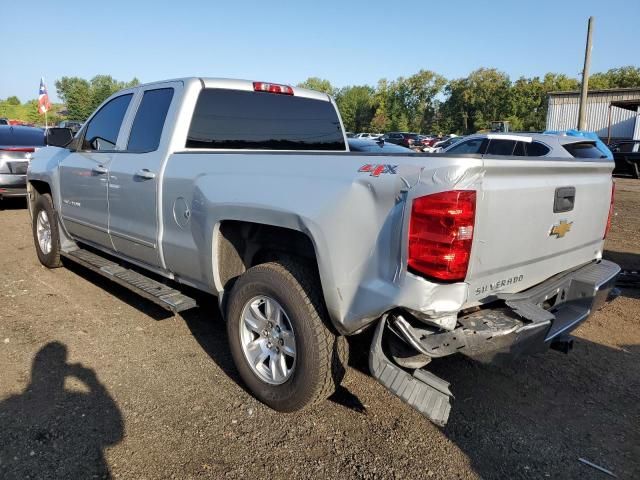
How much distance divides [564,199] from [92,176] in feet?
13.1

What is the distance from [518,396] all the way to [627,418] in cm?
64

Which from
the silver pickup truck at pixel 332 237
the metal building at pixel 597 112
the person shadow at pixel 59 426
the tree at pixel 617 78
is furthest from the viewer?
the tree at pixel 617 78

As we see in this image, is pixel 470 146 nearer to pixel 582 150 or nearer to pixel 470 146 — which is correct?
pixel 470 146

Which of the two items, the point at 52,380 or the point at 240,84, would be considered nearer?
the point at 52,380

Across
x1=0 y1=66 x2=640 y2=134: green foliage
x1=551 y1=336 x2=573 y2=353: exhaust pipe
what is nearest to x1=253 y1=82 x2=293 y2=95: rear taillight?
x1=551 y1=336 x2=573 y2=353: exhaust pipe

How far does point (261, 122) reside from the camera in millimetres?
4316

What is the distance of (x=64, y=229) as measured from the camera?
5684 millimetres

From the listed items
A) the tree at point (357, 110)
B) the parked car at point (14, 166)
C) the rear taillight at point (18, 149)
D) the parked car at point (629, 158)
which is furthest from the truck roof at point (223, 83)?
the tree at point (357, 110)

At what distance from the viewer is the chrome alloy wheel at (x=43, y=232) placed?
605 cm

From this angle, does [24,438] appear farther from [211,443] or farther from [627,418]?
[627,418]

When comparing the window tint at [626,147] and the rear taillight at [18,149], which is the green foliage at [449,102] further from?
the rear taillight at [18,149]

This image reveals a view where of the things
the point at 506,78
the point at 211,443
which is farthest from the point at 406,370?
Answer: the point at 506,78

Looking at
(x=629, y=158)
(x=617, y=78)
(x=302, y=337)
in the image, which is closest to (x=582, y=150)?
(x=302, y=337)

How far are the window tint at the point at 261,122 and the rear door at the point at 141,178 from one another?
29 centimetres
